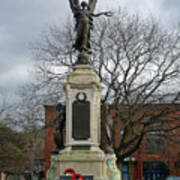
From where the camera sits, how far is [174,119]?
19.6 m

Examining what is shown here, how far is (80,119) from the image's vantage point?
11.1 meters

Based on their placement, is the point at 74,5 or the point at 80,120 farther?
the point at 74,5

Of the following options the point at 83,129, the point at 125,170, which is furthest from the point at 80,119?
the point at 125,170

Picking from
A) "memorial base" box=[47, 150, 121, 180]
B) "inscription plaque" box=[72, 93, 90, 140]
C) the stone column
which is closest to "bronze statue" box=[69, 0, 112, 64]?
the stone column

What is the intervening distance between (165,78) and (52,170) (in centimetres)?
1107

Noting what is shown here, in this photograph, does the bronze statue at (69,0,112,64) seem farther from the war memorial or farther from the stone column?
the stone column

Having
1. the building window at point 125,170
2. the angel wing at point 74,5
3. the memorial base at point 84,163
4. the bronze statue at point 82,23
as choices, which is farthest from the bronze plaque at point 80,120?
the building window at point 125,170

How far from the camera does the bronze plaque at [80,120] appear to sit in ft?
36.1

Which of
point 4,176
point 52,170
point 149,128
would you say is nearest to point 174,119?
point 149,128

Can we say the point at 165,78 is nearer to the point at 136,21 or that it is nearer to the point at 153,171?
the point at 136,21

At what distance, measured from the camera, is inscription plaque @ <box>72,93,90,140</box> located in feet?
36.1

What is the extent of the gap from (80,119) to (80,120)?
0.04 meters

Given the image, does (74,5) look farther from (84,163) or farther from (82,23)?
(84,163)

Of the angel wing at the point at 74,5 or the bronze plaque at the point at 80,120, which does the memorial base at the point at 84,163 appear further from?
the angel wing at the point at 74,5
